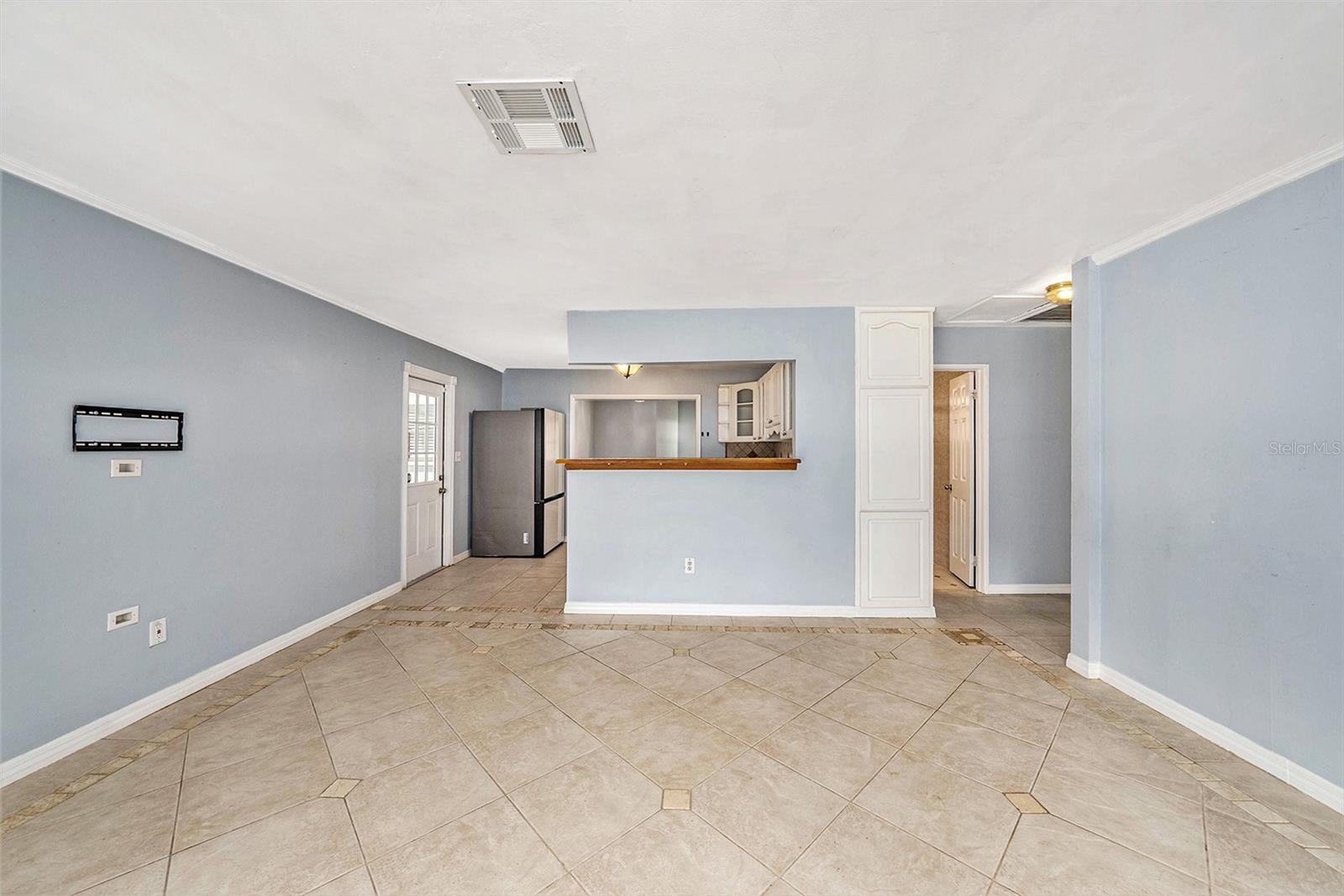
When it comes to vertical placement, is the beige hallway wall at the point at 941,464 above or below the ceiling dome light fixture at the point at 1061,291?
below

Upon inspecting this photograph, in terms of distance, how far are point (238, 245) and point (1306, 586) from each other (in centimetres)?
517

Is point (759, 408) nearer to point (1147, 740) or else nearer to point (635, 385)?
point (635, 385)

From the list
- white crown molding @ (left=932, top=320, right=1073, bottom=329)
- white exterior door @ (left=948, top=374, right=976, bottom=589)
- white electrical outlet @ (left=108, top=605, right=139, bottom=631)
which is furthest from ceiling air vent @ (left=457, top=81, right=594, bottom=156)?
white exterior door @ (left=948, top=374, right=976, bottom=589)

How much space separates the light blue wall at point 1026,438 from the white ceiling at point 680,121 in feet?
5.50

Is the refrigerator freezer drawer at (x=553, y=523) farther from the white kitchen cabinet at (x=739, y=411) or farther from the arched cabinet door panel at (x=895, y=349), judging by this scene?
the arched cabinet door panel at (x=895, y=349)

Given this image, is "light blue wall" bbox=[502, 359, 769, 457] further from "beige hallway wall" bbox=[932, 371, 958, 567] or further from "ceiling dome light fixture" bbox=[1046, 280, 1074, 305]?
"ceiling dome light fixture" bbox=[1046, 280, 1074, 305]

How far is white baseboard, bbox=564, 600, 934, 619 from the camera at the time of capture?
3.63 metres

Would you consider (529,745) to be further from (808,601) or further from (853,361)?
(853,361)

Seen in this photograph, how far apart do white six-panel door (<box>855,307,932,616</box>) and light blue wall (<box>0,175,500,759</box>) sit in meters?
4.07

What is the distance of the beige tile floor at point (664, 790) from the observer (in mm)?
1437

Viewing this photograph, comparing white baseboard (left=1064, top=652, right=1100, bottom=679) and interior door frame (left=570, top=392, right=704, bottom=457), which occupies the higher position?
interior door frame (left=570, top=392, right=704, bottom=457)

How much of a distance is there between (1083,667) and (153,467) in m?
5.15

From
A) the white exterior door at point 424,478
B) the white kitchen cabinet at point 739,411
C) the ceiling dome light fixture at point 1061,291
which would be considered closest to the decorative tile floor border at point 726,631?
the white exterior door at point 424,478

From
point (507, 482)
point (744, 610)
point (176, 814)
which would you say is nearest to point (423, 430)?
point (507, 482)
